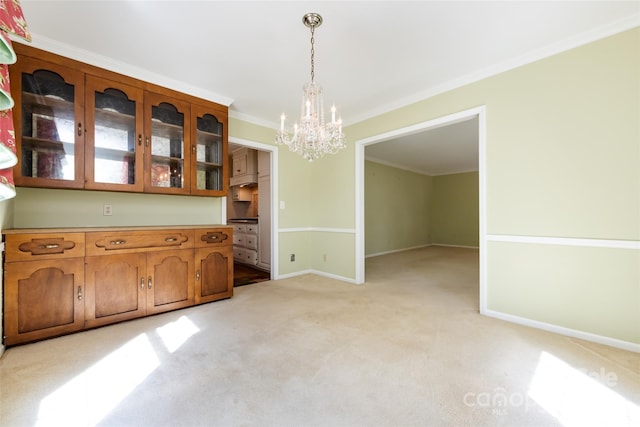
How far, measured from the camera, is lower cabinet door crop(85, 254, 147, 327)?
7.66ft

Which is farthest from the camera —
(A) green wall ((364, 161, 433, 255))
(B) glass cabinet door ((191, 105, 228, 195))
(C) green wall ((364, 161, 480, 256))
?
(C) green wall ((364, 161, 480, 256))

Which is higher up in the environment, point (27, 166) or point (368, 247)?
point (27, 166)

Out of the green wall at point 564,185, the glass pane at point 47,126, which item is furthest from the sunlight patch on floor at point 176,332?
the glass pane at point 47,126

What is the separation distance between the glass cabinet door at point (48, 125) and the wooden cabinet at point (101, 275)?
0.53 meters

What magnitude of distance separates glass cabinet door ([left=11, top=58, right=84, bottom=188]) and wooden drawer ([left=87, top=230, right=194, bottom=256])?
544 millimetres

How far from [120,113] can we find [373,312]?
11.0 ft

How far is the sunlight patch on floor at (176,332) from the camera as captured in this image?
210 cm

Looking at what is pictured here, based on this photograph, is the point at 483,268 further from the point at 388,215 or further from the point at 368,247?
the point at 388,215

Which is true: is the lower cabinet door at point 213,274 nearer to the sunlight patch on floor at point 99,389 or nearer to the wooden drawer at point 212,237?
the wooden drawer at point 212,237

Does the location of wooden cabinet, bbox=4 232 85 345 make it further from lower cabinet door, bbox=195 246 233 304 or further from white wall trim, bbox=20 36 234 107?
white wall trim, bbox=20 36 234 107

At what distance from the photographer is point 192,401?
146 cm

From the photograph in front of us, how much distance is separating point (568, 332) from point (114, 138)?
4.64 metres

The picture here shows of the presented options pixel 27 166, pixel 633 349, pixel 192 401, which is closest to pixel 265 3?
pixel 27 166

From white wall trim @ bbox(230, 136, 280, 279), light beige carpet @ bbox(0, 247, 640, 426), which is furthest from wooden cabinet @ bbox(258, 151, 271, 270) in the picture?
light beige carpet @ bbox(0, 247, 640, 426)
